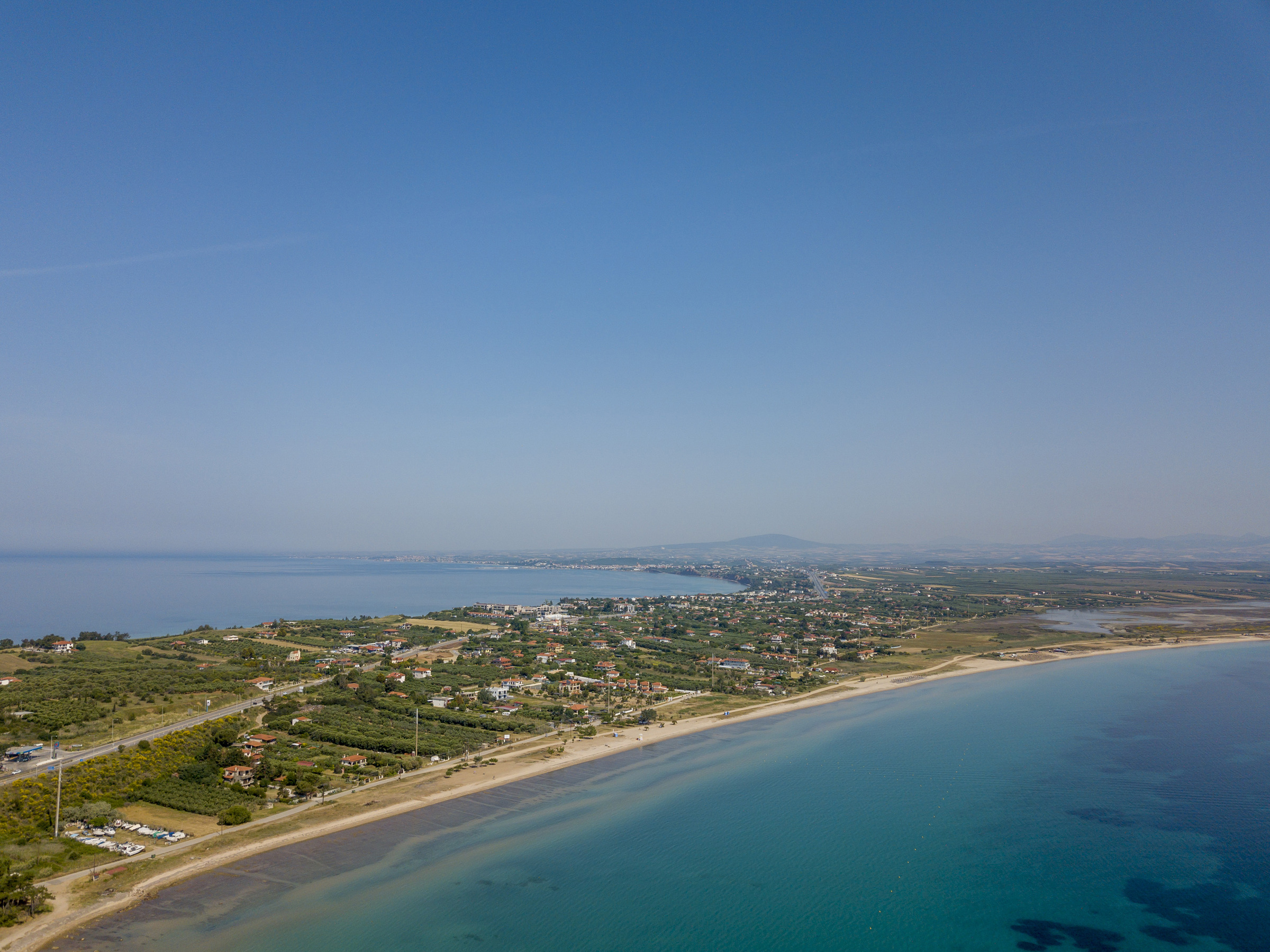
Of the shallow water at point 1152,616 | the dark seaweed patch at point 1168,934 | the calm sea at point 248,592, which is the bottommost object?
the calm sea at point 248,592

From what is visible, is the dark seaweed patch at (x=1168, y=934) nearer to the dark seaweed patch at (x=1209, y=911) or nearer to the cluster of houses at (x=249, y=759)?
the dark seaweed patch at (x=1209, y=911)

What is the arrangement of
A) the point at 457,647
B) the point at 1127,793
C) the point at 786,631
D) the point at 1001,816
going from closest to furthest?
the point at 1001,816
the point at 1127,793
the point at 457,647
the point at 786,631

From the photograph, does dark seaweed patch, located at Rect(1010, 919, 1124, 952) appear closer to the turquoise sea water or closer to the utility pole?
the turquoise sea water

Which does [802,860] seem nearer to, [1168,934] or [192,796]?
[1168,934]

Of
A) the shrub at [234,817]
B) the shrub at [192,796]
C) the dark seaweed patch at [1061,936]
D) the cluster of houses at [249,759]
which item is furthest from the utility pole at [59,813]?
the dark seaweed patch at [1061,936]

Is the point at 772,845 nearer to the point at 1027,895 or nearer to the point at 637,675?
the point at 1027,895

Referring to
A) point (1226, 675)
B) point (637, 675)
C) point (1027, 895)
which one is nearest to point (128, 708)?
point (637, 675)

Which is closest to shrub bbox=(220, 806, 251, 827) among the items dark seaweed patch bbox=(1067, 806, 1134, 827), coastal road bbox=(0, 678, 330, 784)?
coastal road bbox=(0, 678, 330, 784)

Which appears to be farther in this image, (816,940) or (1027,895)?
(1027,895)
